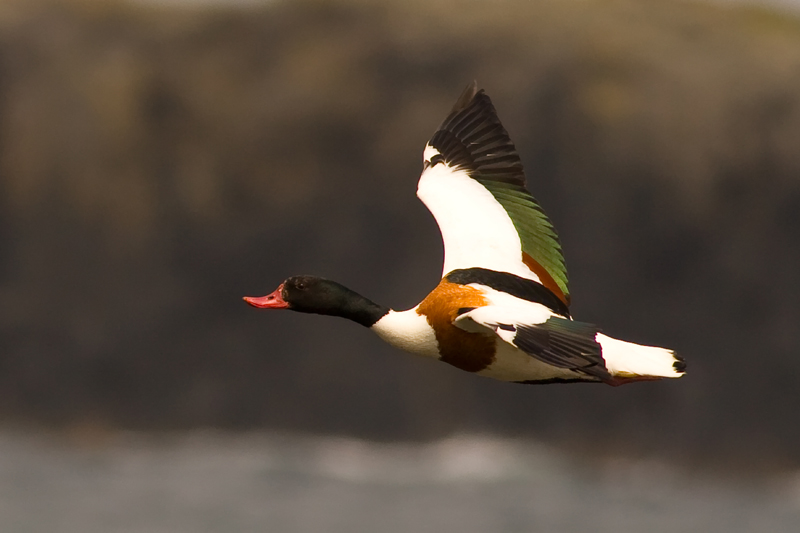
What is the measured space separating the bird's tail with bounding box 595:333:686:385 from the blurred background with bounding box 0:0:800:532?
44.6 ft

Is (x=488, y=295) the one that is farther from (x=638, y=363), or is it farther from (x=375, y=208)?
(x=375, y=208)

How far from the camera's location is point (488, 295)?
8711 millimetres

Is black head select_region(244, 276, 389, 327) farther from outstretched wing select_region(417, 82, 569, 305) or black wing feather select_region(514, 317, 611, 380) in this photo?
black wing feather select_region(514, 317, 611, 380)

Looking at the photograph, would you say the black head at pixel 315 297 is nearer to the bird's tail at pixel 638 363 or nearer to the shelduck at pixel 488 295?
the shelduck at pixel 488 295

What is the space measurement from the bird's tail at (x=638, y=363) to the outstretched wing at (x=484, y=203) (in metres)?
0.70

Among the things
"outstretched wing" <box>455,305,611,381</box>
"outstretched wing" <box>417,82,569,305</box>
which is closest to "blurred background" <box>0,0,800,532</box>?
"outstretched wing" <box>417,82,569,305</box>

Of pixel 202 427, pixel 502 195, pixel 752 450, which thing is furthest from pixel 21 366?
pixel 502 195

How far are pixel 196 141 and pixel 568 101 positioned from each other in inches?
207

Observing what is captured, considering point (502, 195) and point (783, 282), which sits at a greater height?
point (783, 282)

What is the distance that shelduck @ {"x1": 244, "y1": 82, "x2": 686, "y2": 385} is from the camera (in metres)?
8.03

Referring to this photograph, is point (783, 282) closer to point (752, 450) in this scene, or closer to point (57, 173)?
point (752, 450)

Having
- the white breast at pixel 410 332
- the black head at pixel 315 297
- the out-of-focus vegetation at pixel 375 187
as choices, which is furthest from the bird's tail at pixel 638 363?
the out-of-focus vegetation at pixel 375 187

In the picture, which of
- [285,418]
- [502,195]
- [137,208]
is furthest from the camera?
[285,418]

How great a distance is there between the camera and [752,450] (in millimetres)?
25547
